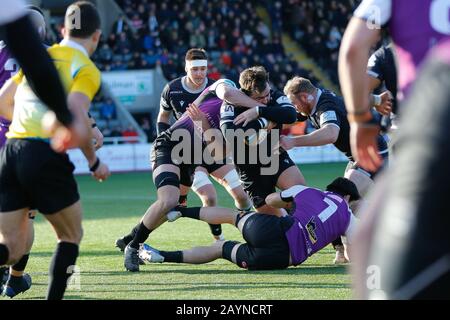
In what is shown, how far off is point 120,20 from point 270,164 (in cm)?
2261

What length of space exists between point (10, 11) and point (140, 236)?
4.80 m

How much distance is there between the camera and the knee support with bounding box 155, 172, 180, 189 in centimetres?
915

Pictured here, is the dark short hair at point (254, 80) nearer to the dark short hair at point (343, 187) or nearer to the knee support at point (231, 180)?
the dark short hair at point (343, 187)

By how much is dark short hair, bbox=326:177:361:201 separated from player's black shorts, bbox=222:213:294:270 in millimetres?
904

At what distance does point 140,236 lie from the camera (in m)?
8.77

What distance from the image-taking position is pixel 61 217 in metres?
5.51

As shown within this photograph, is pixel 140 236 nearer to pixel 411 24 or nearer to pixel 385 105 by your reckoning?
pixel 385 105

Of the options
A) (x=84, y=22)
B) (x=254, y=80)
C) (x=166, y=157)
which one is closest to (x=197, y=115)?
(x=166, y=157)

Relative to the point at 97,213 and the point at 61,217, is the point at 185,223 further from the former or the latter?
the point at 61,217

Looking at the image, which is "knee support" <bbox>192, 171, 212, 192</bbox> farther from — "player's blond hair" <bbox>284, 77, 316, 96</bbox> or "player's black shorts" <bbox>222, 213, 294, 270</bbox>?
"player's black shorts" <bbox>222, 213, 294, 270</bbox>

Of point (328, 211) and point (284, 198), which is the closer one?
point (328, 211)

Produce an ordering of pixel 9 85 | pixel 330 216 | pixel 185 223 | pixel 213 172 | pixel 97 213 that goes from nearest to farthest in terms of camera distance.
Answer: pixel 9 85 → pixel 330 216 → pixel 213 172 → pixel 185 223 → pixel 97 213

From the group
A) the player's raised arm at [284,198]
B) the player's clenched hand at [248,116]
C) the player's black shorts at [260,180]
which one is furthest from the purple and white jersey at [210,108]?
the player's raised arm at [284,198]

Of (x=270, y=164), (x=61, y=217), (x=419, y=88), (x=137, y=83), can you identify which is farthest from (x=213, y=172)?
(x=137, y=83)
